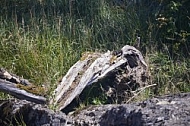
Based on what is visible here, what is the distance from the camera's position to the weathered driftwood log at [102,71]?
505 cm

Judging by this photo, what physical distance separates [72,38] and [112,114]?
8.93ft

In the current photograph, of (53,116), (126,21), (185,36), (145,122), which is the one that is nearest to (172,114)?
(145,122)

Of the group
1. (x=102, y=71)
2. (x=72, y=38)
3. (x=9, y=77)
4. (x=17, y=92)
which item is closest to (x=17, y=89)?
(x=17, y=92)

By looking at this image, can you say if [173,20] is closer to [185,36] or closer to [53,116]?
[185,36]

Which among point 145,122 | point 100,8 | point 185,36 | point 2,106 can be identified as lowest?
point 145,122

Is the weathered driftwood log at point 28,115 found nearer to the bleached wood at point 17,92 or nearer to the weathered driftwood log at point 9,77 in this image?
the bleached wood at point 17,92

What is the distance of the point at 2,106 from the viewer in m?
4.55

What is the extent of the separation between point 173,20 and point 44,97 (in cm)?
267

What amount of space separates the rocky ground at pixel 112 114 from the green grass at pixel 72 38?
544 millimetres

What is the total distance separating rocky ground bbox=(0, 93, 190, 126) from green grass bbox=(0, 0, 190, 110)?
1.79 ft

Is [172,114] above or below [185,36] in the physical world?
below

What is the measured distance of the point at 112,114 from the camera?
4.11m

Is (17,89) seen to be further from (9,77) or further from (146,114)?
(146,114)

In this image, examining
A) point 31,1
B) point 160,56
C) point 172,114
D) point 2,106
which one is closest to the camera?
point 172,114
